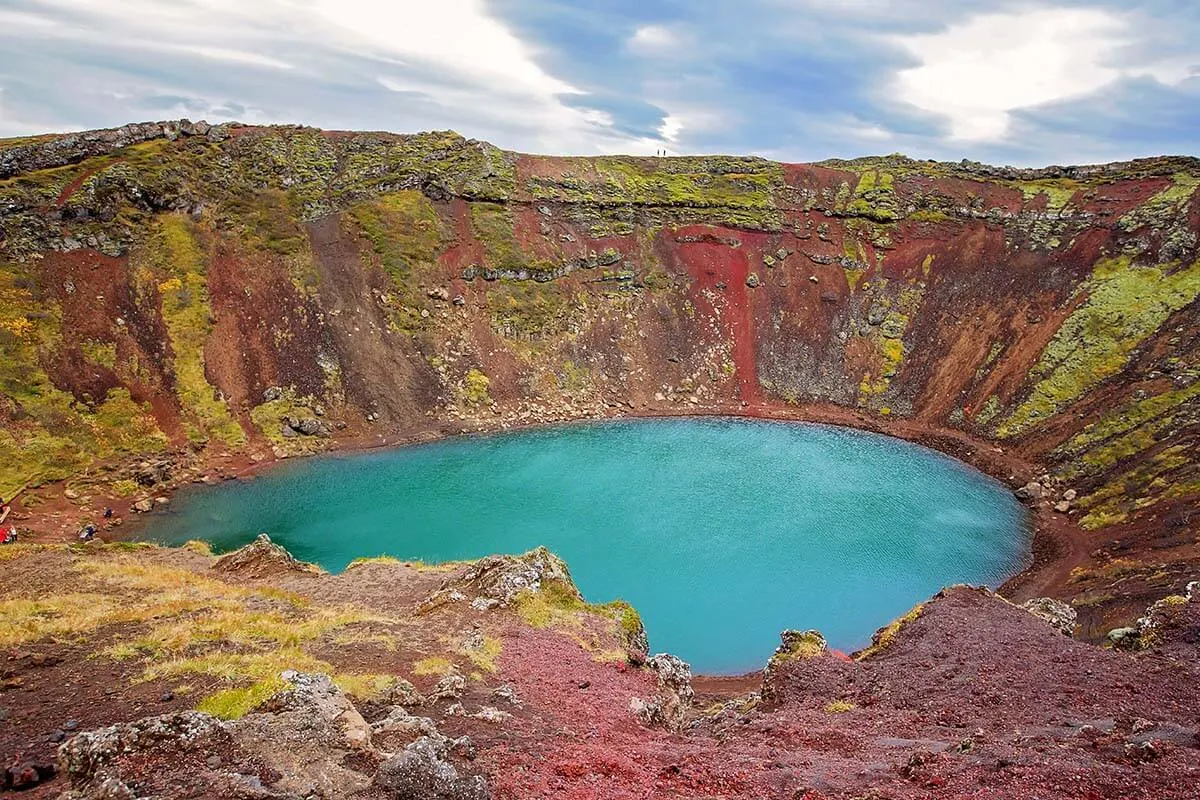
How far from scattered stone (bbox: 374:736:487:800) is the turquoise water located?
70.1 ft

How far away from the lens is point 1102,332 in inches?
2298

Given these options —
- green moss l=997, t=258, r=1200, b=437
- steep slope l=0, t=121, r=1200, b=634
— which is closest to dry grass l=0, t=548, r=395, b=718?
steep slope l=0, t=121, r=1200, b=634

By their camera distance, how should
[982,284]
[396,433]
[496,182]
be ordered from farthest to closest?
1. [496,182]
2. [982,284]
3. [396,433]

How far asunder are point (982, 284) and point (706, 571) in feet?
163

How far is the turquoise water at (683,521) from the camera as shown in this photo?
35344mm

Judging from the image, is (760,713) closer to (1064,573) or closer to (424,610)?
(424,610)

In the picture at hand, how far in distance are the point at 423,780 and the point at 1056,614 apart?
92.4 ft

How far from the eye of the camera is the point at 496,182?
74562mm

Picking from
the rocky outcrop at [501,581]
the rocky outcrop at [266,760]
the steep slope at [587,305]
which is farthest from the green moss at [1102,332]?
the rocky outcrop at [266,760]

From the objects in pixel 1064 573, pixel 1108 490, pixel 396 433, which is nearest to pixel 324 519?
pixel 396 433

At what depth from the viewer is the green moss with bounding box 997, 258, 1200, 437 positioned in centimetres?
5556

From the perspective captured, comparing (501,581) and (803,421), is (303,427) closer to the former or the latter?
Answer: (501,581)

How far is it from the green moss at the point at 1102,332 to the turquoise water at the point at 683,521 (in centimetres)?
985

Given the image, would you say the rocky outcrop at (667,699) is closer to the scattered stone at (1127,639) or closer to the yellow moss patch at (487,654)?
the yellow moss patch at (487,654)
